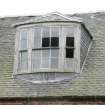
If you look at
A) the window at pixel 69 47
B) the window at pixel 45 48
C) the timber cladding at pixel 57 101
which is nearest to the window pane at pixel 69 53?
the window at pixel 69 47

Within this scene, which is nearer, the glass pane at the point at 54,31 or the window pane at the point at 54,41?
the window pane at the point at 54,41

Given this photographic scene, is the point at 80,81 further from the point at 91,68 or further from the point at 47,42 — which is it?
the point at 47,42

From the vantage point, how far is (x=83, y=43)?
21000 millimetres

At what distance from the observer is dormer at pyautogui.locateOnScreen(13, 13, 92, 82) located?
794 inches

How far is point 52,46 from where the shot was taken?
20.3 m

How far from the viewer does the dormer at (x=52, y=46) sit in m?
20.2

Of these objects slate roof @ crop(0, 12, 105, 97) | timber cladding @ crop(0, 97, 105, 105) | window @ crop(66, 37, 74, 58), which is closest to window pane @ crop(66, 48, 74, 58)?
window @ crop(66, 37, 74, 58)

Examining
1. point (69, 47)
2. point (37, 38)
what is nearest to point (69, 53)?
point (69, 47)

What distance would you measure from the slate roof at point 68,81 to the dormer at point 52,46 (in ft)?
1.42

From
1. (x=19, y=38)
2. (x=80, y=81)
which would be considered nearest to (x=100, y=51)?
(x=80, y=81)

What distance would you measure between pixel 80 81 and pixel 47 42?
7.36 feet

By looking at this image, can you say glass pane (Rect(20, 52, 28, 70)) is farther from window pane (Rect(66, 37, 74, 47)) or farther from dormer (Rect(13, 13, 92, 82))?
window pane (Rect(66, 37, 74, 47))

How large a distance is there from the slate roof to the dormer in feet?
1.42

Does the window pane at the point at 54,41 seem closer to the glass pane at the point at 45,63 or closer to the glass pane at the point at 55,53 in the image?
the glass pane at the point at 55,53
